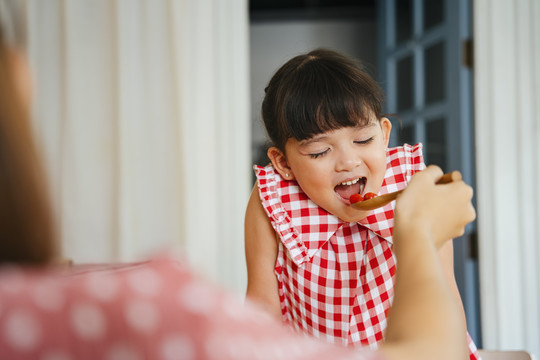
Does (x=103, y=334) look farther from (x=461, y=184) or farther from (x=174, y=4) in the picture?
(x=174, y=4)

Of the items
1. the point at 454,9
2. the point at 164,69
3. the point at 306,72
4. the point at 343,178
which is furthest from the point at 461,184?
the point at 164,69

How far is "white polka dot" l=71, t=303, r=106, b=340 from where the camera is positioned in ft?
0.94

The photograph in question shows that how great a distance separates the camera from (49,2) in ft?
7.62

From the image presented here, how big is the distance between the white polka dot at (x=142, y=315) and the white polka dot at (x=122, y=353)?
0.04ft

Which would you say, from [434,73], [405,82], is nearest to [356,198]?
[434,73]

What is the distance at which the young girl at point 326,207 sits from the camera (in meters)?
0.96

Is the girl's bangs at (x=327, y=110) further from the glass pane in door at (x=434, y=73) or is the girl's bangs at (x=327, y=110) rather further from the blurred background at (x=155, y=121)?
the glass pane in door at (x=434, y=73)

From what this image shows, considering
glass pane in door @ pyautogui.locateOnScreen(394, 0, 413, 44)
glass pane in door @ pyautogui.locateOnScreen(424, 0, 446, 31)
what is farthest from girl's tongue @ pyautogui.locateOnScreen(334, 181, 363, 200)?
glass pane in door @ pyautogui.locateOnScreen(394, 0, 413, 44)

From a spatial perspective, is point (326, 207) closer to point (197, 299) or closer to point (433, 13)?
point (197, 299)

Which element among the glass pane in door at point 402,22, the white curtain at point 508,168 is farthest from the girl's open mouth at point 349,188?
the glass pane in door at point 402,22

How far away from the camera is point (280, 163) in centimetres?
110

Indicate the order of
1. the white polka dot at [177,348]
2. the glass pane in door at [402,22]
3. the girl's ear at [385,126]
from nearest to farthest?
the white polka dot at [177,348] → the girl's ear at [385,126] → the glass pane in door at [402,22]

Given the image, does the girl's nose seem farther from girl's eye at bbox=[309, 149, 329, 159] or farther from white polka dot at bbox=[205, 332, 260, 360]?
white polka dot at bbox=[205, 332, 260, 360]

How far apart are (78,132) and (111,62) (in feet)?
1.15
